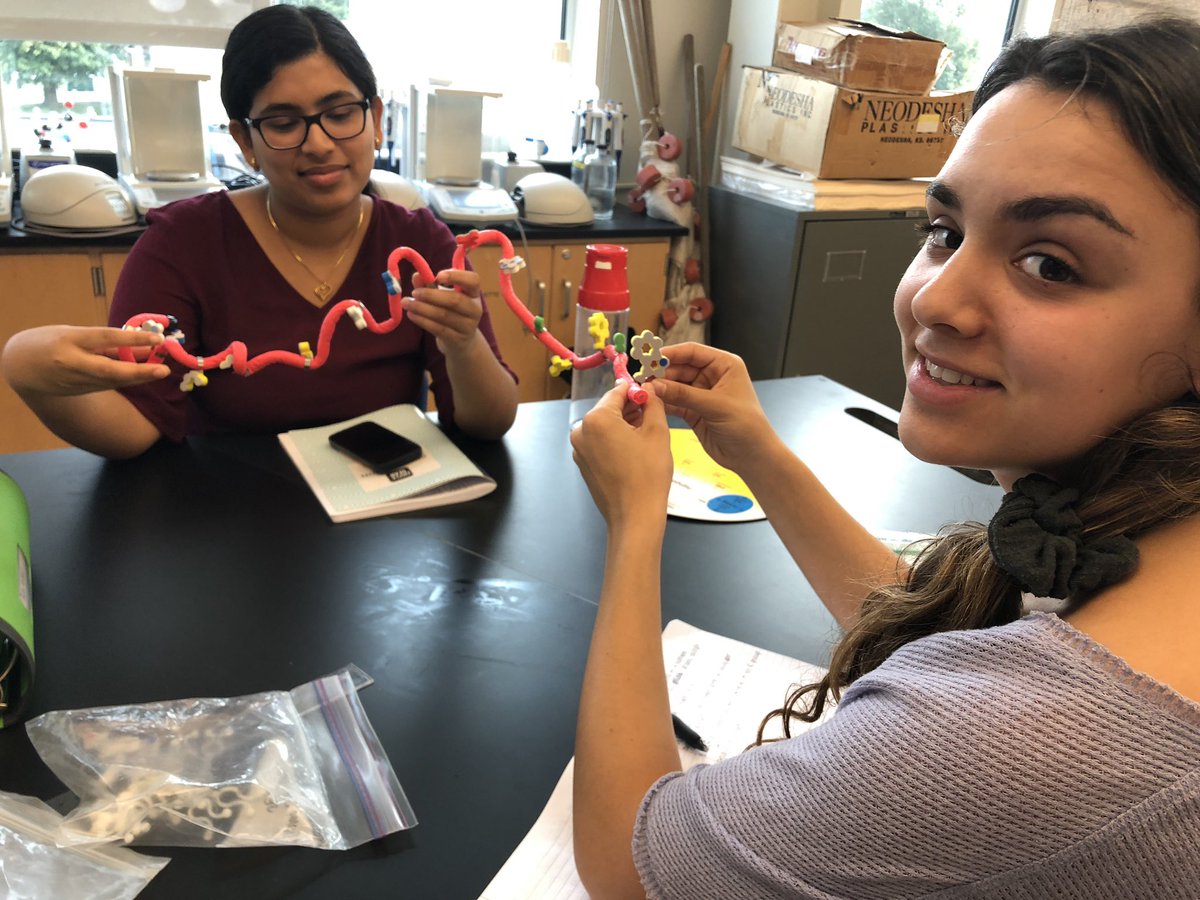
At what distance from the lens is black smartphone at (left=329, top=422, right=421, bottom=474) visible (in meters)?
1.34

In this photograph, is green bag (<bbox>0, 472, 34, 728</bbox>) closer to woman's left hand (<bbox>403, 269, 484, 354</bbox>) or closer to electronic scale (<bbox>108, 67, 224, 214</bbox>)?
woman's left hand (<bbox>403, 269, 484, 354</bbox>)

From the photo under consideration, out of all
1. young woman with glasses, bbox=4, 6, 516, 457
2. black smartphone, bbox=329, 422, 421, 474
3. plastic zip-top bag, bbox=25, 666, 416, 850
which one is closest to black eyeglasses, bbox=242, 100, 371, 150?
young woman with glasses, bbox=4, 6, 516, 457

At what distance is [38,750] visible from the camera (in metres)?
0.81

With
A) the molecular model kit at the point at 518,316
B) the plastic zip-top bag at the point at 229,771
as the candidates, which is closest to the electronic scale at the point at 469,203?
the molecular model kit at the point at 518,316

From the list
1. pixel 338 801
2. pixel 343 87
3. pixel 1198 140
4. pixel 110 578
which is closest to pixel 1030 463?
pixel 1198 140

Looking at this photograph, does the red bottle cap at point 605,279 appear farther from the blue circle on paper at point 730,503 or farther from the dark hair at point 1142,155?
the dark hair at point 1142,155

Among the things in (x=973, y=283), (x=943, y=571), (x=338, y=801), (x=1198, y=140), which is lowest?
(x=338, y=801)

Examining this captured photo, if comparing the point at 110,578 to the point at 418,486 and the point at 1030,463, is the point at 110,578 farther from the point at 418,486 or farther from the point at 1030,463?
the point at 1030,463

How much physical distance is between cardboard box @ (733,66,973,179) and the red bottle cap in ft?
5.75

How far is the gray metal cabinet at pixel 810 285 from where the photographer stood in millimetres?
2953

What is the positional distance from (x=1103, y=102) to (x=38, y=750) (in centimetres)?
96

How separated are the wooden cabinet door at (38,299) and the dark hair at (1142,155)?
2266mm

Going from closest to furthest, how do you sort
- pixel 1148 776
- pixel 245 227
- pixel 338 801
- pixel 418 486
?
1. pixel 1148 776
2. pixel 338 801
3. pixel 418 486
4. pixel 245 227

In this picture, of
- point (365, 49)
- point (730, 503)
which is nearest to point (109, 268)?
point (365, 49)
